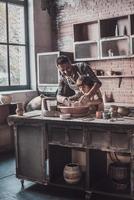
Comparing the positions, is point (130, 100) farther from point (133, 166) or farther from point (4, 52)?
point (133, 166)

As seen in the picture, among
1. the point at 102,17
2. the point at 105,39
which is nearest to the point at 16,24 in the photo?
the point at 102,17

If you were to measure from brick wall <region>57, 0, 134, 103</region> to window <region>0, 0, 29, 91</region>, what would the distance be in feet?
2.43

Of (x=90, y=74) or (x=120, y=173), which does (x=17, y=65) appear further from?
(x=120, y=173)

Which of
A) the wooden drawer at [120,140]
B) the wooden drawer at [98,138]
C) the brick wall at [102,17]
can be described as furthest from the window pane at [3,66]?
the wooden drawer at [120,140]

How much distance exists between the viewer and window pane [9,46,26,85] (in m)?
6.68

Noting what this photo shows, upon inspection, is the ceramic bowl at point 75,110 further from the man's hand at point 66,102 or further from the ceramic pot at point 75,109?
the man's hand at point 66,102

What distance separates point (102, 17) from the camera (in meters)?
6.38

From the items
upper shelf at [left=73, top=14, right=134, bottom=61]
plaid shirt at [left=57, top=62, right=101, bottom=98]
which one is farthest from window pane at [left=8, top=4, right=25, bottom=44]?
plaid shirt at [left=57, top=62, right=101, bottom=98]

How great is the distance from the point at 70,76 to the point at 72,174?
115 cm

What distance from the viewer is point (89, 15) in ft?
21.6

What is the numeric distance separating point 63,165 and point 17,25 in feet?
12.2

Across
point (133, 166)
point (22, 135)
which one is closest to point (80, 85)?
point (22, 135)

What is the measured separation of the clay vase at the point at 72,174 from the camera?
12.2 ft

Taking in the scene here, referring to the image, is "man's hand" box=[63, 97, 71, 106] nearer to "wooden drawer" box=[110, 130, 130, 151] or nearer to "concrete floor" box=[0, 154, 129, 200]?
"wooden drawer" box=[110, 130, 130, 151]
